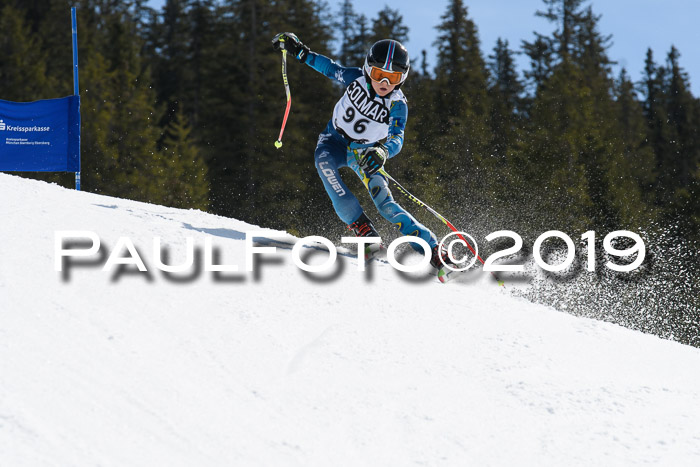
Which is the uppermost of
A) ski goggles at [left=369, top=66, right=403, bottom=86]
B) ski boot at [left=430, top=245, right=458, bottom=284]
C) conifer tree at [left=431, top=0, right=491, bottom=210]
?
conifer tree at [left=431, top=0, right=491, bottom=210]

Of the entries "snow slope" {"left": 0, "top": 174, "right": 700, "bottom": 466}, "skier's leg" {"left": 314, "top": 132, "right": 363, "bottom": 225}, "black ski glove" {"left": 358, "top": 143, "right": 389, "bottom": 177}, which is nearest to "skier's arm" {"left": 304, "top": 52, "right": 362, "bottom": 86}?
"skier's leg" {"left": 314, "top": 132, "right": 363, "bottom": 225}

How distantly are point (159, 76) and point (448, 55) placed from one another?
1717 centimetres

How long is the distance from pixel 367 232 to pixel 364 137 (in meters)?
0.89

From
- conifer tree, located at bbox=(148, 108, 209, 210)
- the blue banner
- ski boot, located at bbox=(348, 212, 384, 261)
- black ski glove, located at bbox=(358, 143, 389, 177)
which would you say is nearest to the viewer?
black ski glove, located at bbox=(358, 143, 389, 177)

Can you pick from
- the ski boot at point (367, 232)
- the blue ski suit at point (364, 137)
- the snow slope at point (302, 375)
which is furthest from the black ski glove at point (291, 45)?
the snow slope at point (302, 375)

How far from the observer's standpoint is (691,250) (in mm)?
27297

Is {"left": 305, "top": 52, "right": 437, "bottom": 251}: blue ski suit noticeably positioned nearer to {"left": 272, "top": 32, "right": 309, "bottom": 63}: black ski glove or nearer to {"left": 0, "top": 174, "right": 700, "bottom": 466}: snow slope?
{"left": 272, "top": 32, "right": 309, "bottom": 63}: black ski glove

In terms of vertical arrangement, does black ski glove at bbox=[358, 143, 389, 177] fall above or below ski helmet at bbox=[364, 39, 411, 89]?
below

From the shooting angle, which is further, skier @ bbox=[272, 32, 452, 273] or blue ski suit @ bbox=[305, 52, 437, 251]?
blue ski suit @ bbox=[305, 52, 437, 251]

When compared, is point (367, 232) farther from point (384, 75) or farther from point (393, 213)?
point (384, 75)

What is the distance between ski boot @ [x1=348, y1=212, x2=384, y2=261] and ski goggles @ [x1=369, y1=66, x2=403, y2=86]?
1.23 m

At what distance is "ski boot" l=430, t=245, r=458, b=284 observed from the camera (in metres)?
5.88

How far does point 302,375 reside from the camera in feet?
11.2

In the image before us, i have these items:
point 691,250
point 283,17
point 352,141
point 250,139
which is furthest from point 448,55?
point 352,141
